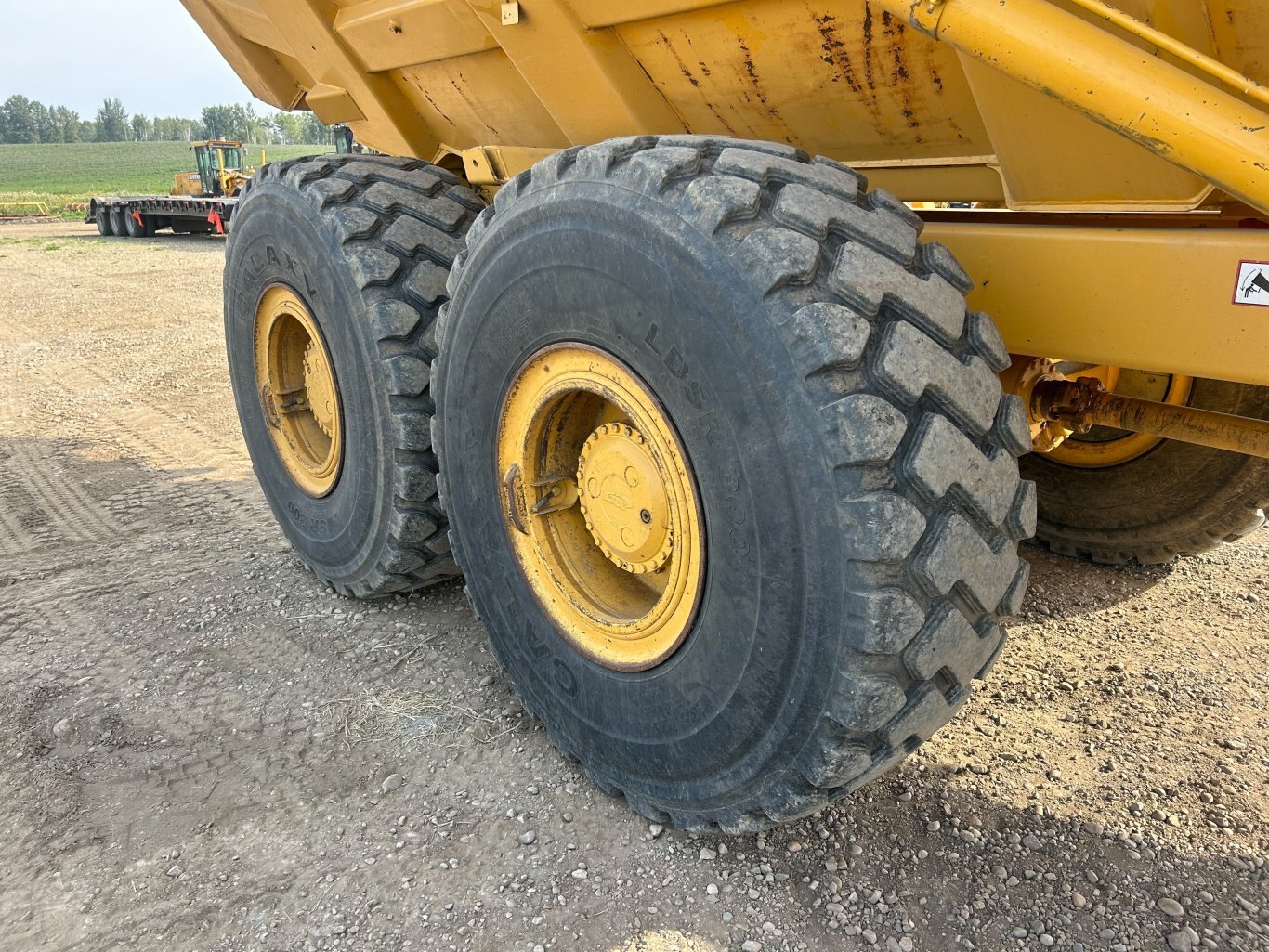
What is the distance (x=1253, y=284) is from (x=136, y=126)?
148 meters

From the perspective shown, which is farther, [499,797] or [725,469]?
[499,797]

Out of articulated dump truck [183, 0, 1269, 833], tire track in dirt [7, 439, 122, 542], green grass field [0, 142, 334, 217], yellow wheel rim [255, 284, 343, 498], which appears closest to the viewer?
articulated dump truck [183, 0, 1269, 833]

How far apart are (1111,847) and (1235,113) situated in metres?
1.68

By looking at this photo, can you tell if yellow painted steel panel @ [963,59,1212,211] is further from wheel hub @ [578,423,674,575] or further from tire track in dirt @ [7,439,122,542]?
tire track in dirt @ [7,439,122,542]

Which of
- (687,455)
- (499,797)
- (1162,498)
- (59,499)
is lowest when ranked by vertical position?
(59,499)

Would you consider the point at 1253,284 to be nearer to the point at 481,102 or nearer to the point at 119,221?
the point at 481,102

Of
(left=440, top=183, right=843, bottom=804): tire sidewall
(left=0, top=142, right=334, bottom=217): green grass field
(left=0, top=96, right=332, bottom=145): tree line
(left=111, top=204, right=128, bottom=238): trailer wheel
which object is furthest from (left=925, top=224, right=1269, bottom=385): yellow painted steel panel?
(left=0, top=96, right=332, bottom=145): tree line

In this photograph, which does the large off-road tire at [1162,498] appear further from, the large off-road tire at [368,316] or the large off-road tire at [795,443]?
the large off-road tire at [368,316]

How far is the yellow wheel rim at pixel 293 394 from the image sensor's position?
12.4 ft

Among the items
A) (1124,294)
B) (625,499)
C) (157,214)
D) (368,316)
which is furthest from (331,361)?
(157,214)

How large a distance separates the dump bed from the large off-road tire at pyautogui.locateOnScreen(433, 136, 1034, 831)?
1.00 feet

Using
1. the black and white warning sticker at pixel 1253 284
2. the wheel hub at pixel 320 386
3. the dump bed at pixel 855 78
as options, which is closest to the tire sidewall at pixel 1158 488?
the dump bed at pixel 855 78

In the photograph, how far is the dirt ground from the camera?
218 centimetres

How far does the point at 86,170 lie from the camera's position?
6588cm
